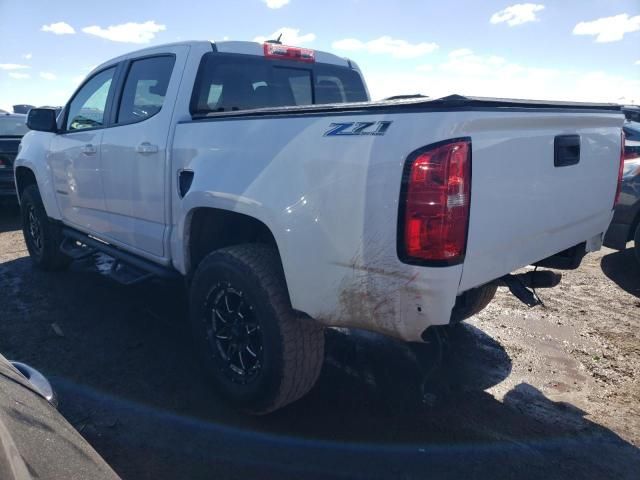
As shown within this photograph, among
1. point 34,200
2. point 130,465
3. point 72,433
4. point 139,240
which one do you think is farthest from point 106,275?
point 72,433

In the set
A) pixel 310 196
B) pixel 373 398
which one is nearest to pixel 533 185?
pixel 310 196

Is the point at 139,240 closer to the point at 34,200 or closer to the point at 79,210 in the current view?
the point at 79,210

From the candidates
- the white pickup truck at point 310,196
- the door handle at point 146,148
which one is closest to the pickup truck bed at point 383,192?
the white pickup truck at point 310,196

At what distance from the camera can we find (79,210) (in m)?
4.60

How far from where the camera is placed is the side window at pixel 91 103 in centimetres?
428

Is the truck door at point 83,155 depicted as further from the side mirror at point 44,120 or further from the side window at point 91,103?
the side mirror at point 44,120

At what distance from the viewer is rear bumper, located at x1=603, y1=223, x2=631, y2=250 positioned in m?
5.34

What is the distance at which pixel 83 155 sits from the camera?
4289 millimetres

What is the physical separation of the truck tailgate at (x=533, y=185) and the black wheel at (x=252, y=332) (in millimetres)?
937

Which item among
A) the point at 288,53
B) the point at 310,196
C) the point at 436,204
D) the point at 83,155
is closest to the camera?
the point at 436,204

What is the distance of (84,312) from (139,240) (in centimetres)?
115

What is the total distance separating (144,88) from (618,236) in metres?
4.85

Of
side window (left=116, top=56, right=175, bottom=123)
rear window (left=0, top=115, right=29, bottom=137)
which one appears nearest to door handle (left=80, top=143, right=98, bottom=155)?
side window (left=116, top=56, right=175, bottom=123)

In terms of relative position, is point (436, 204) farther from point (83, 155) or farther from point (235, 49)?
point (83, 155)
